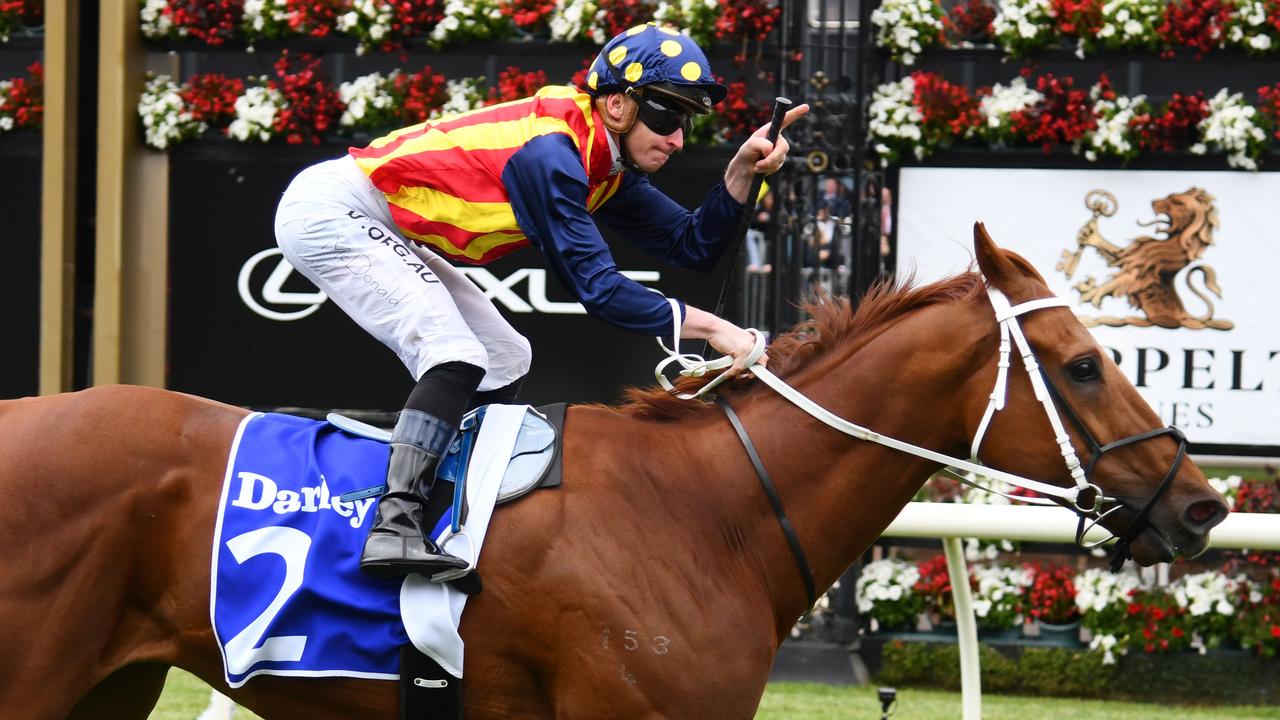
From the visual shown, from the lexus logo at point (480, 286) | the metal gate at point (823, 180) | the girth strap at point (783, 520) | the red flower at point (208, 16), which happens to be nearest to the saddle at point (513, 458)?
the girth strap at point (783, 520)

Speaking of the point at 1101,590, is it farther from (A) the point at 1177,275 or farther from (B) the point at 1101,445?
(B) the point at 1101,445

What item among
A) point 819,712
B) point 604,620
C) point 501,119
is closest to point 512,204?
point 501,119

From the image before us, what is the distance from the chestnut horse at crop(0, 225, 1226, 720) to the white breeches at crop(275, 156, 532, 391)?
0.35 meters

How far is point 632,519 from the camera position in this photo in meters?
2.90

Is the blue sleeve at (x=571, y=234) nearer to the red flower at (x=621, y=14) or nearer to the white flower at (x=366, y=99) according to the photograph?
the red flower at (x=621, y=14)

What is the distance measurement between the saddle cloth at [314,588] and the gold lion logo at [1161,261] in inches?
171

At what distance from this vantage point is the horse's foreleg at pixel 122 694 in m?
3.07

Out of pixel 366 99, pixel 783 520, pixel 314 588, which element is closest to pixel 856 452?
pixel 783 520

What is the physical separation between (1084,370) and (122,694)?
87.1 inches

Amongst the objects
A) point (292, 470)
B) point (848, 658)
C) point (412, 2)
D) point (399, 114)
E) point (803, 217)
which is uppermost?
point (412, 2)

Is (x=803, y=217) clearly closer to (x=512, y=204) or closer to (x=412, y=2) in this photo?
(x=412, y=2)

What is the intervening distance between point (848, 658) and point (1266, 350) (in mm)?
2372

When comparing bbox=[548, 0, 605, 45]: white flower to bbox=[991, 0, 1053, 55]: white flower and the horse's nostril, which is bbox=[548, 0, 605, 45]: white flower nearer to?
bbox=[991, 0, 1053, 55]: white flower

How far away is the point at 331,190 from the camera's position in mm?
3219
